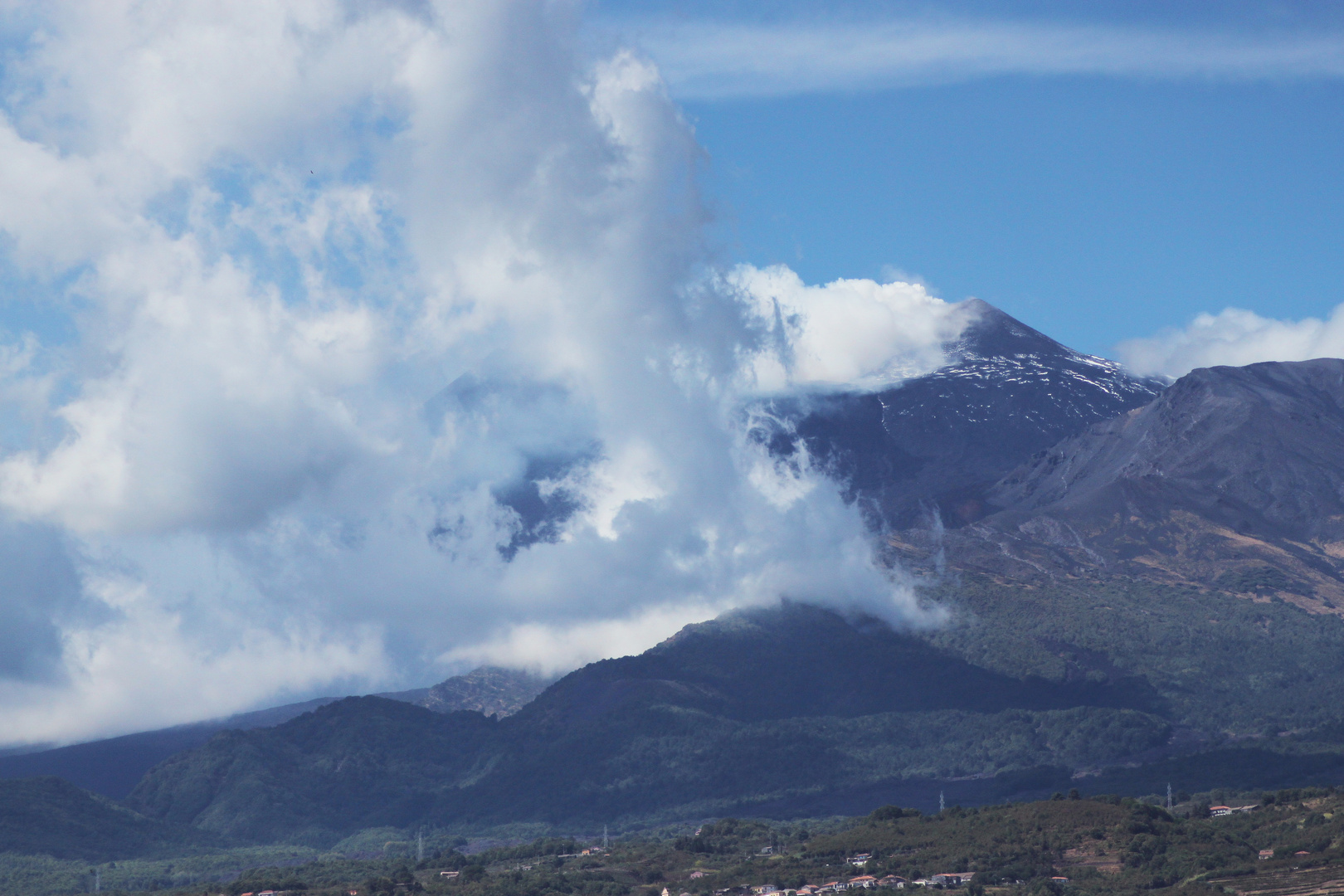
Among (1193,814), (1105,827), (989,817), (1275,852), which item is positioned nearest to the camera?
(1275,852)

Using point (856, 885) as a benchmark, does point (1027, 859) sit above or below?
above

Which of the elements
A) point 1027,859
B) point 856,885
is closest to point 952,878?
point 1027,859

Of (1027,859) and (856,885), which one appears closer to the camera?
(856,885)

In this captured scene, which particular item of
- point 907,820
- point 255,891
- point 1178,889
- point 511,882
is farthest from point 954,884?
point 255,891

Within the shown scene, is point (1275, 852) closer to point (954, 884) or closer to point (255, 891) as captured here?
point (954, 884)

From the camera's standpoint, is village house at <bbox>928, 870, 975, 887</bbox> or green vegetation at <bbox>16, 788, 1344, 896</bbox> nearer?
green vegetation at <bbox>16, 788, 1344, 896</bbox>

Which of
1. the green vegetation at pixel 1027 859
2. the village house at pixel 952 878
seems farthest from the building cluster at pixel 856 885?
the green vegetation at pixel 1027 859

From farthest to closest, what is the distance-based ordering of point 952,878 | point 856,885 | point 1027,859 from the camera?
point 1027,859, point 856,885, point 952,878

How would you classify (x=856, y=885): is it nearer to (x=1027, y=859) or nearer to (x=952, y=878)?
(x=952, y=878)

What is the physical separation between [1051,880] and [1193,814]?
4919 cm

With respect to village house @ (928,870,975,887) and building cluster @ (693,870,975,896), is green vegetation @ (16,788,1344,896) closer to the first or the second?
building cluster @ (693,870,975,896)

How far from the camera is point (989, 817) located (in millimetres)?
182125

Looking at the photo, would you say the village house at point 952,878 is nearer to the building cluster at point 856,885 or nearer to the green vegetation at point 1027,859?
the building cluster at point 856,885

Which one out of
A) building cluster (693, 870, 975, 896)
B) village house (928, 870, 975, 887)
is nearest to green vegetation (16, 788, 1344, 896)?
building cluster (693, 870, 975, 896)
